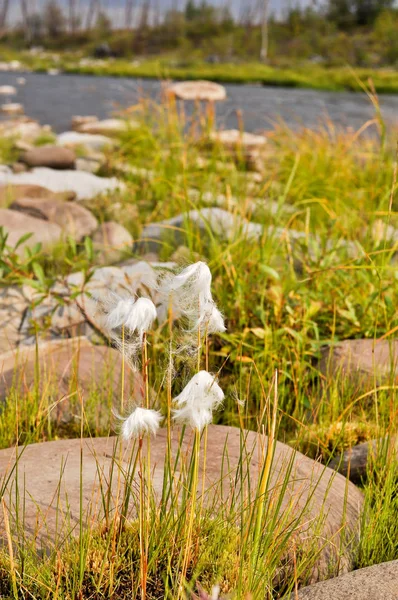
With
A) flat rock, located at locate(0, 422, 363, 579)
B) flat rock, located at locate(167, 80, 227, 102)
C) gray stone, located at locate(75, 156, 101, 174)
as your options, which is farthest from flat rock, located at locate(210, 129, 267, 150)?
flat rock, located at locate(0, 422, 363, 579)

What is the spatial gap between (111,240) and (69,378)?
1.54 m

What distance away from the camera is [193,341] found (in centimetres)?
92

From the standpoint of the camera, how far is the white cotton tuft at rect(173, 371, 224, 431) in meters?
0.82

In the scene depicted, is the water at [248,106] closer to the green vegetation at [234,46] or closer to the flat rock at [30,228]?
the green vegetation at [234,46]

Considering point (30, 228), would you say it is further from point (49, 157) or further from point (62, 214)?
point (49, 157)

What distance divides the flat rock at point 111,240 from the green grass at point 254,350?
0.13 meters

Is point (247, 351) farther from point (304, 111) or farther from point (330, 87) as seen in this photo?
point (330, 87)

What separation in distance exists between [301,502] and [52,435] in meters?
0.79

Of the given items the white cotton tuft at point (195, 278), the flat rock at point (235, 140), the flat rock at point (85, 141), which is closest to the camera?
the white cotton tuft at point (195, 278)

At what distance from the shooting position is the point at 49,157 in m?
5.29

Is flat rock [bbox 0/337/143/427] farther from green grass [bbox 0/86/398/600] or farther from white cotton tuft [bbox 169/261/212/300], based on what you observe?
white cotton tuft [bbox 169/261/212/300]

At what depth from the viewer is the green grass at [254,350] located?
109cm

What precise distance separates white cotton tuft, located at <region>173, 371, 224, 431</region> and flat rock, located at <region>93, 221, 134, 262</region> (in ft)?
7.85

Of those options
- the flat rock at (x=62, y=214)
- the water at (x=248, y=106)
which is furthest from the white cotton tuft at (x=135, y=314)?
the water at (x=248, y=106)
